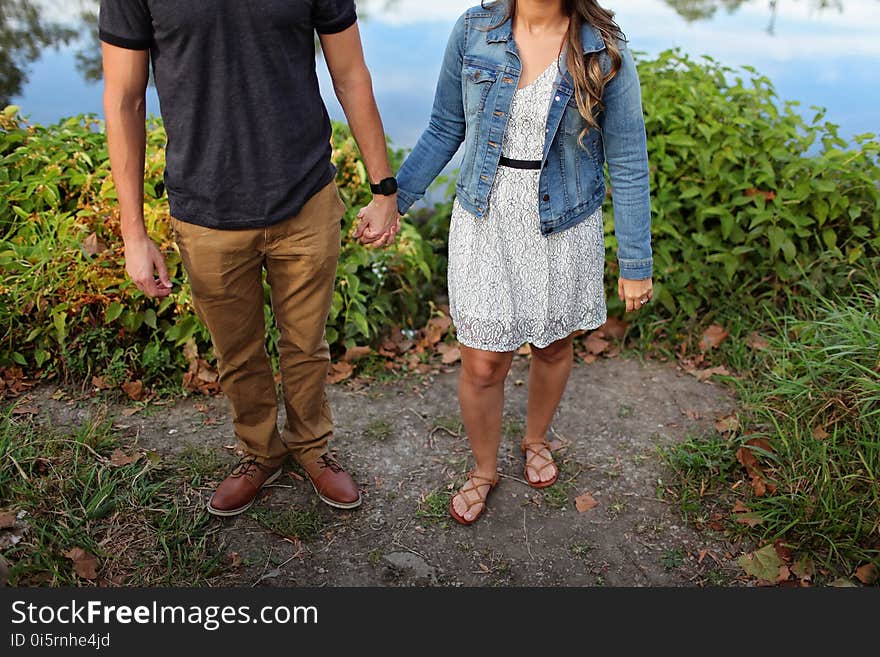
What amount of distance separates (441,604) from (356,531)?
49cm

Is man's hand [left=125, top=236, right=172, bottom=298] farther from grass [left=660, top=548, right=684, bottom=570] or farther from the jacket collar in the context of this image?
grass [left=660, top=548, right=684, bottom=570]

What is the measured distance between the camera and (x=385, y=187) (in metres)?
2.59

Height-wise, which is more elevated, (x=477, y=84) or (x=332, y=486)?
(x=477, y=84)

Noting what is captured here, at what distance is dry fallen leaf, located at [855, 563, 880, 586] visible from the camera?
267cm

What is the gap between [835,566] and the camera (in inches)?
108

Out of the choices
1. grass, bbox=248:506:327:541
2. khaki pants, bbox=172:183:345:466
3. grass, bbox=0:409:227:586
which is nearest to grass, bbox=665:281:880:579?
grass, bbox=248:506:327:541

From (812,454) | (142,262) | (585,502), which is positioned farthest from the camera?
(585,502)

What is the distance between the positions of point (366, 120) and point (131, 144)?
27.5 inches

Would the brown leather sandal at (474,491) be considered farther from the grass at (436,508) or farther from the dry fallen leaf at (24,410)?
the dry fallen leaf at (24,410)

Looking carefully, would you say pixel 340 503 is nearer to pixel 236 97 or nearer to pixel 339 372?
pixel 339 372

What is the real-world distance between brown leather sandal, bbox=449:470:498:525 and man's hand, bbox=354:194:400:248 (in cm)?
99

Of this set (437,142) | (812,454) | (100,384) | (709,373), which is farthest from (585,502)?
(100,384)

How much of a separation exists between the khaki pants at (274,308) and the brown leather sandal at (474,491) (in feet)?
1.77

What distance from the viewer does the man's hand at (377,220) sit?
2625 mm
